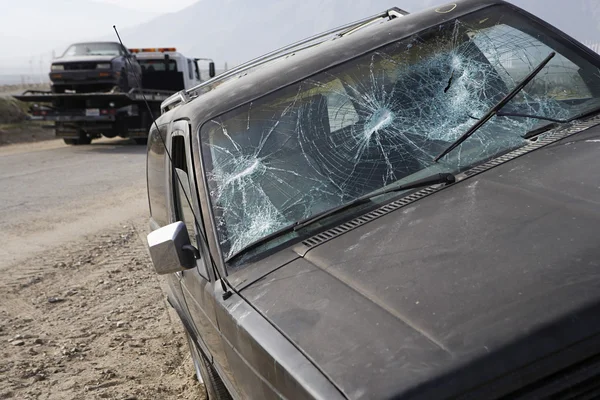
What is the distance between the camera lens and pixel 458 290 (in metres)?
1.82

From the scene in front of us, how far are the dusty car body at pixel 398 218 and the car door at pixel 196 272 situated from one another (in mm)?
17

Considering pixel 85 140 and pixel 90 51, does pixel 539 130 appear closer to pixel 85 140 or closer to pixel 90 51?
pixel 90 51

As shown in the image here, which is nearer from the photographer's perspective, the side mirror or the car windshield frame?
the side mirror

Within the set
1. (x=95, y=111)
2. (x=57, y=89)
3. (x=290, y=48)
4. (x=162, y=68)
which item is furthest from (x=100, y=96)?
(x=290, y=48)

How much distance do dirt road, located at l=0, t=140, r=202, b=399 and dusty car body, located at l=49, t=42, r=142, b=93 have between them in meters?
7.55

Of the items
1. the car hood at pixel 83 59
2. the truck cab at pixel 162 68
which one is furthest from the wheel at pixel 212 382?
the truck cab at pixel 162 68

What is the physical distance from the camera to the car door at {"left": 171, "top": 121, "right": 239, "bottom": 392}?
2.69 meters

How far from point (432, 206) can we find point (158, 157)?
2.16 meters

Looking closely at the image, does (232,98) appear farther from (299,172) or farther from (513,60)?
(513,60)

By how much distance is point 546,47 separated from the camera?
338 cm

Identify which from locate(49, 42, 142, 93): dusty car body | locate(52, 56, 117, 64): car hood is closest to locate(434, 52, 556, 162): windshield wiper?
locate(49, 42, 142, 93): dusty car body

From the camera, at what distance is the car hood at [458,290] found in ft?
5.22

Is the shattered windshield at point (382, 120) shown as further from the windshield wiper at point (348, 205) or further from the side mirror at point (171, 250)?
the side mirror at point (171, 250)

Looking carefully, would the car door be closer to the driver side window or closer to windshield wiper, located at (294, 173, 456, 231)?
the driver side window
